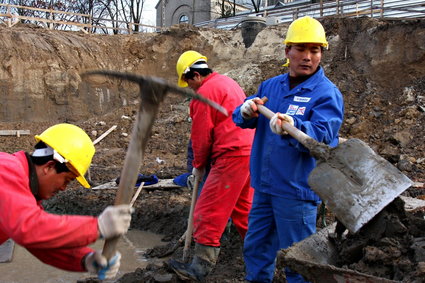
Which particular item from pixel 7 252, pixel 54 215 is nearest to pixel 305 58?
pixel 54 215

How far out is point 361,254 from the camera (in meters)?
2.75

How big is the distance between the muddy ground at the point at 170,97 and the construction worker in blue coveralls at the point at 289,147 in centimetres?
236

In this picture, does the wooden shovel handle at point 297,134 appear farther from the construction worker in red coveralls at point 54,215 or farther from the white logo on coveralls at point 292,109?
the construction worker in red coveralls at point 54,215

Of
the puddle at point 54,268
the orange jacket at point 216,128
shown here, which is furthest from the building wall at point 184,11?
the orange jacket at point 216,128

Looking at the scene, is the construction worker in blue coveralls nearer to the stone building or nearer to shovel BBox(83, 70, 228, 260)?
shovel BBox(83, 70, 228, 260)

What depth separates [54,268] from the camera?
4.81 metres

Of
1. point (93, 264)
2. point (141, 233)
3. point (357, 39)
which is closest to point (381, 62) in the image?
point (357, 39)

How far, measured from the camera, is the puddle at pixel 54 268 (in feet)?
14.9

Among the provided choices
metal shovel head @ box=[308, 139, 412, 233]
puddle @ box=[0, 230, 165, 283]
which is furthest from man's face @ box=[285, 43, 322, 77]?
puddle @ box=[0, 230, 165, 283]

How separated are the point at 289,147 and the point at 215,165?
1.14m

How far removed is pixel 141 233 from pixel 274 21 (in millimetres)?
12946

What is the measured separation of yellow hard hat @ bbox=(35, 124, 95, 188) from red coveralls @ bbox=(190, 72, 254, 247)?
157 cm

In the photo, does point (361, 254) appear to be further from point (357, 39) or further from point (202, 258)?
point (357, 39)

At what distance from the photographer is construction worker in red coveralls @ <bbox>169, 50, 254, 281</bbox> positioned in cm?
385
